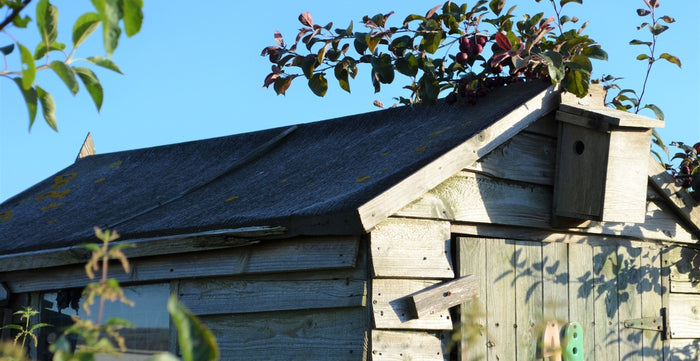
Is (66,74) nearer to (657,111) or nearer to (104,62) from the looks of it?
(104,62)

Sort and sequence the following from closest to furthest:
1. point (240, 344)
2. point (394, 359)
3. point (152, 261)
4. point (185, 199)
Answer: point (394, 359) → point (240, 344) → point (152, 261) → point (185, 199)

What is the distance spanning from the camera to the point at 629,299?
18.4ft

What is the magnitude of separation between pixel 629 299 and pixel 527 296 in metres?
0.88

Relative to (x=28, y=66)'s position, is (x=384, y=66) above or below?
above

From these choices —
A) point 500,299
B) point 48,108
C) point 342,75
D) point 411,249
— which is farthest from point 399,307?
point 48,108

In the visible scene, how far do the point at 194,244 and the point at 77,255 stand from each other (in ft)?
3.63

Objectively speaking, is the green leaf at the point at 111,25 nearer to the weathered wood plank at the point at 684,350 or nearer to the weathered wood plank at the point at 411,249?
the weathered wood plank at the point at 411,249

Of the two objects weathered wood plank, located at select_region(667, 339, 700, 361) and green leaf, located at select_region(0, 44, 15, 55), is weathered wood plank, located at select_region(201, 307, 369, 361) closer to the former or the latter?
weathered wood plank, located at select_region(667, 339, 700, 361)

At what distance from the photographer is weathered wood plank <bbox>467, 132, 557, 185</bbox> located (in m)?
5.10

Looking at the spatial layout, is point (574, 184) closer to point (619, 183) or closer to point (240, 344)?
point (619, 183)

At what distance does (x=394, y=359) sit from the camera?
4.53m

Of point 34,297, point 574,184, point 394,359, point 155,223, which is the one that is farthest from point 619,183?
point 34,297

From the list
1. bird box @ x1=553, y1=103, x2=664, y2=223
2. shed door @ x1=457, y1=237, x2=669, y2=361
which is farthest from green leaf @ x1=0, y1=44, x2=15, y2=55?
bird box @ x1=553, y1=103, x2=664, y2=223

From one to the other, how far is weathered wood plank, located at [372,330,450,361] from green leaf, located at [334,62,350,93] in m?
2.16
